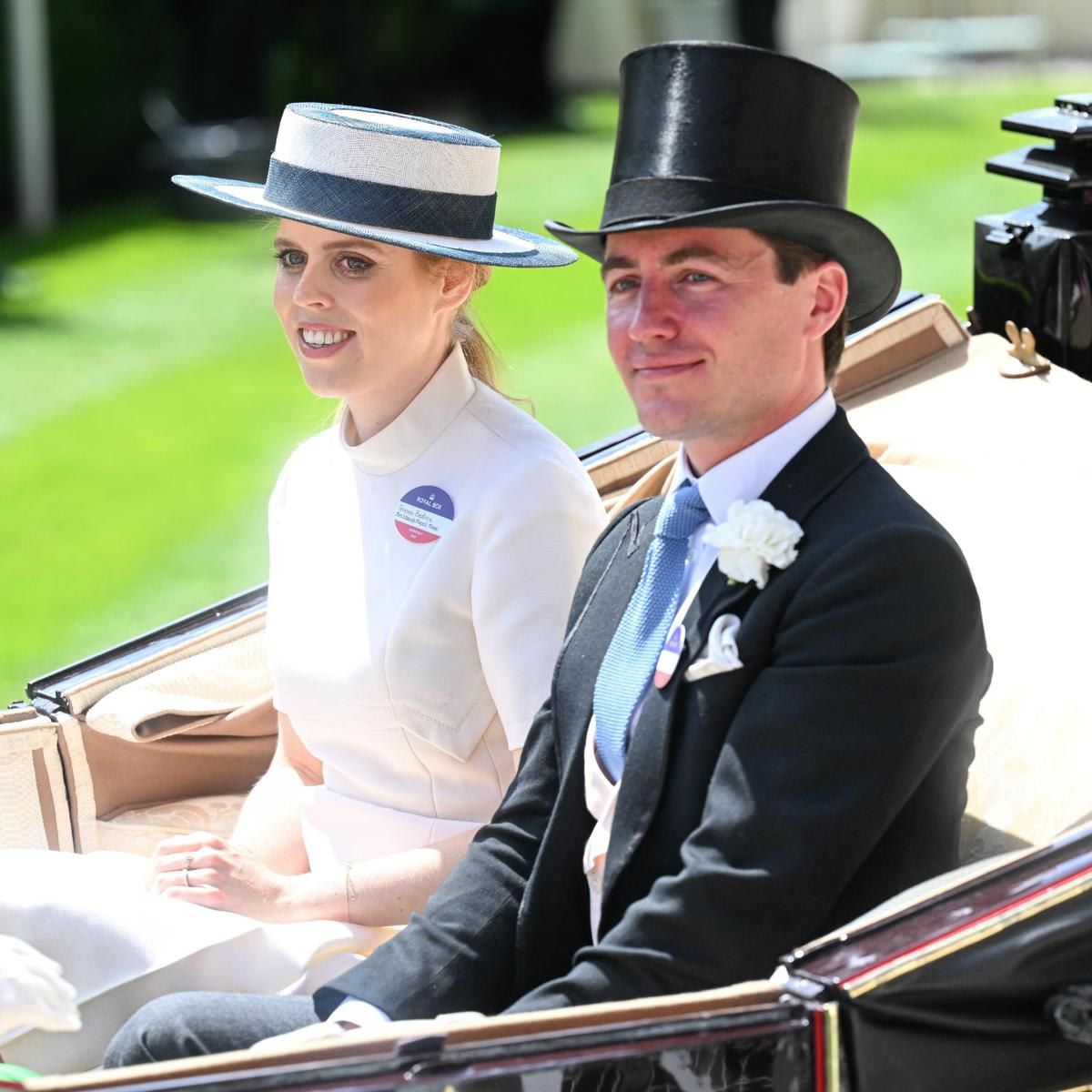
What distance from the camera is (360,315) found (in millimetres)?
3035

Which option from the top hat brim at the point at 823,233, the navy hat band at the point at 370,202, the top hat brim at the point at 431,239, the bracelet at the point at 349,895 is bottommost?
the bracelet at the point at 349,895

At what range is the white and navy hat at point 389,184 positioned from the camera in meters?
3.04

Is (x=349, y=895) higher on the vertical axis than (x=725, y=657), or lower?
lower

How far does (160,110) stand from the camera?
14.9 m

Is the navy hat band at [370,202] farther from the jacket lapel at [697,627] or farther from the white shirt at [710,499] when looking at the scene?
the jacket lapel at [697,627]

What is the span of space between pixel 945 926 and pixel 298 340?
4.79 ft

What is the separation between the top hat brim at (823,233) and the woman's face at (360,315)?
493 mm

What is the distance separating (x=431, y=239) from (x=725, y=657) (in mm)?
1027

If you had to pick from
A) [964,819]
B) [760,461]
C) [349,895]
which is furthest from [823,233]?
[349,895]

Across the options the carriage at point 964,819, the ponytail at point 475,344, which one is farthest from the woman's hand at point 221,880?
the ponytail at point 475,344

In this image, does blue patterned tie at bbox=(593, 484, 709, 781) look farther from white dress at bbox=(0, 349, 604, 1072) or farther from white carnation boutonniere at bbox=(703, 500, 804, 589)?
white dress at bbox=(0, 349, 604, 1072)

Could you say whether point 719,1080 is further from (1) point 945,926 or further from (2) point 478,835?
(2) point 478,835

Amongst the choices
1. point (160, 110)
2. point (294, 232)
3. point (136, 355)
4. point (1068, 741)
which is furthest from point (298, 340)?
point (160, 110)

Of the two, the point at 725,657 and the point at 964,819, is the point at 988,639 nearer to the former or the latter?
the point at 964,819
